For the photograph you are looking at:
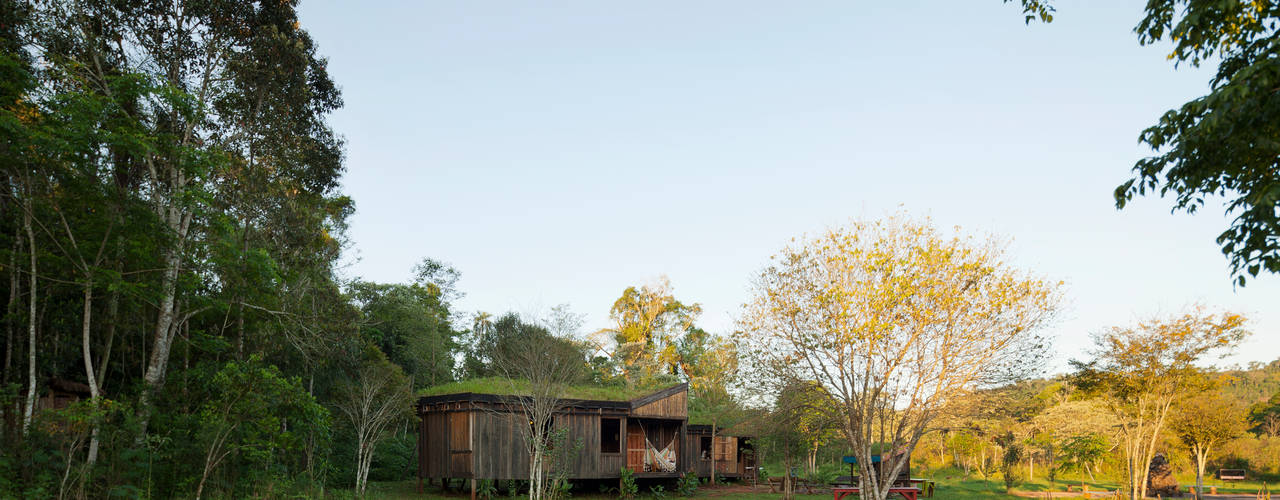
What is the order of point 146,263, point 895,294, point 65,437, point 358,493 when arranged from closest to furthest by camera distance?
1. point 65,437
2. point 146,263
3. point 895,294
4. point 358,493

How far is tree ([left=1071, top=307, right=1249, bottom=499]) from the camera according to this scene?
2272cm

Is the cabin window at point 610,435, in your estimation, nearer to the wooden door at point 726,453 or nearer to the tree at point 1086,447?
the wooden door at point 726,453

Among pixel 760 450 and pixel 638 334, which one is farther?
pixel 638 334

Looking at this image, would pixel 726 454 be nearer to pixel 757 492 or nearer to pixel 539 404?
pixel 757 492

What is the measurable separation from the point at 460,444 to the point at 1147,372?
20.5m

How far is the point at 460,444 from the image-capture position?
838 inches

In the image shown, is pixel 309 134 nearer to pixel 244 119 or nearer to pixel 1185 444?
pixel 244 119

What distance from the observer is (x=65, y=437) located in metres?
12.0

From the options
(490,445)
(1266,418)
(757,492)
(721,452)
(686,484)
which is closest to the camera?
(490,445)

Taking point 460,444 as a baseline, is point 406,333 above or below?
above

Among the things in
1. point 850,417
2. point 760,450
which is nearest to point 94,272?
point 850,417

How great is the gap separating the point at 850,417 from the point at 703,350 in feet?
102

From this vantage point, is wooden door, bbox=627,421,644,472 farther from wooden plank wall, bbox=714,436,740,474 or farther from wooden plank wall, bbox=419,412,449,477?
wooden plank wall, bbox=714,436,740,474

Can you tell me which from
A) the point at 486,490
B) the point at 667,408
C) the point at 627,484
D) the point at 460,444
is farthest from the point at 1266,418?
the point at 460,444
